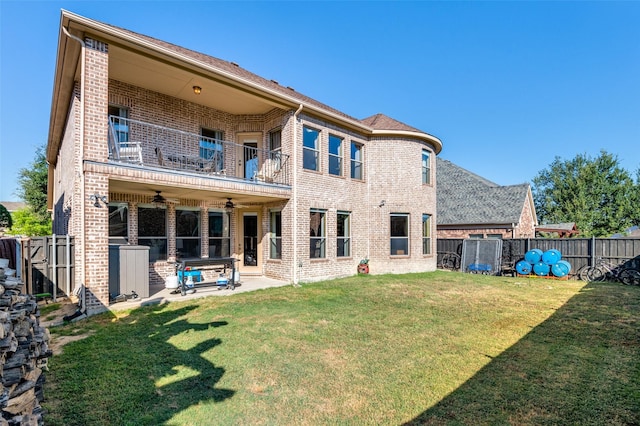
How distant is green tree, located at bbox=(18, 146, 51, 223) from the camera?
96.4ft

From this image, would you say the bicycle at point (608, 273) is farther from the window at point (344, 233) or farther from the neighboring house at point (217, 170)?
the window at point (344, 233)

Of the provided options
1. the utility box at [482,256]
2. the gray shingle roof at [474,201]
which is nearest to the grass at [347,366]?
the utility box at [482,256]

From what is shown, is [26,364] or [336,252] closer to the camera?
[26,364]

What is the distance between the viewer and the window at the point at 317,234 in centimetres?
1151

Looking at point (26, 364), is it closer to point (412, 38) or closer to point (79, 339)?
point (79, 339)

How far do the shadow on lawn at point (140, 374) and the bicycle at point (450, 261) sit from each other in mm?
14233

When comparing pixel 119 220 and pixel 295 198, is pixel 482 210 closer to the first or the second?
pixel 295 198

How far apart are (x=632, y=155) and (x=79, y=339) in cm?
5149

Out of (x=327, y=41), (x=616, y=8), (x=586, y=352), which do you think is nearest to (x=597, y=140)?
(x=616, y=8)

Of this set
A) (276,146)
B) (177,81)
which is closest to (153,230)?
(177,81)

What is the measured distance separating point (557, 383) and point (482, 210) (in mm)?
17906

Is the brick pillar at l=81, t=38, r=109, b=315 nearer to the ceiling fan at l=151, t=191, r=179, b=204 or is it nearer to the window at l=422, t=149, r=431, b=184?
the ceiling fan at l=151, t=191, r=179, b=204

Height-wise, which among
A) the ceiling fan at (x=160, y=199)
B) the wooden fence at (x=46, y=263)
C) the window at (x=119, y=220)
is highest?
the ceiling fan at (x=160, y=199)

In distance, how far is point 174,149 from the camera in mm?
10203
